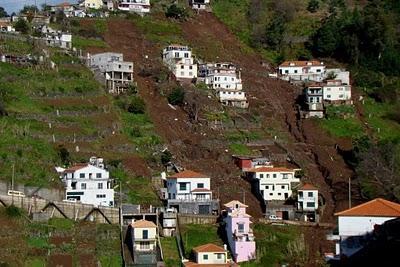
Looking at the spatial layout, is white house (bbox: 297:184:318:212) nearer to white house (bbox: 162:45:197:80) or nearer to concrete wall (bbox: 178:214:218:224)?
concrete wall (bbox: 178:214:218:224)

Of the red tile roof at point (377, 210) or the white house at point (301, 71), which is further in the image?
the white house at point (301, 71)

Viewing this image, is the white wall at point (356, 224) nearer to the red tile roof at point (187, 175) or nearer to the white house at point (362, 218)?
the white house at point (362, 218)

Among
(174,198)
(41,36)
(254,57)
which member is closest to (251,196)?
(174,198)

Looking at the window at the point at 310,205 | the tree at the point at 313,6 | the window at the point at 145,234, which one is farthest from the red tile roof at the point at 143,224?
the tree at the point at 313,6

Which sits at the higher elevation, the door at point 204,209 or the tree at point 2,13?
the tree at point 2,13

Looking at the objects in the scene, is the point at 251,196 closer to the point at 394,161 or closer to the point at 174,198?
the point at 174,198

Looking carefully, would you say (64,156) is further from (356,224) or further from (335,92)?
(335,92)

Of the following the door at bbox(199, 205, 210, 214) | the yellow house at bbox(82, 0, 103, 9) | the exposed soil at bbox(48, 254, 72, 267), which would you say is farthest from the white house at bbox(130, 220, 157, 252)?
the yellow house at bbox(82, 0, 103, 9)
